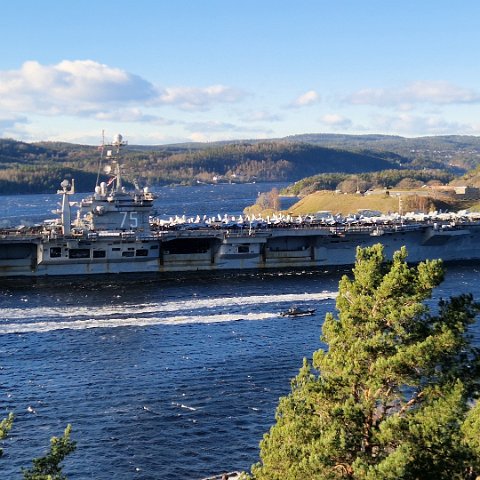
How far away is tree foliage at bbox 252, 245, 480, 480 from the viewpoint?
1527 centimetres

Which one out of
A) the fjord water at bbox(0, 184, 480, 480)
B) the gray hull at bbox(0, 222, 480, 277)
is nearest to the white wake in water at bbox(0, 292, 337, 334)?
the fjord water at bbox(0, 184, 480, 480)

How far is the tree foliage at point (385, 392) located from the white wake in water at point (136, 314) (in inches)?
1061

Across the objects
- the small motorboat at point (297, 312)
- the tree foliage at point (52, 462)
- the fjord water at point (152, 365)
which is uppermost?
the tree foliage at point (52, 462)

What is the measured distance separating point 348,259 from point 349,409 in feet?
158

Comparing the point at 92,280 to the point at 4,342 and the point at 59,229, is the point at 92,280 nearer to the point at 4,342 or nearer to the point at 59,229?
the point at 59,229

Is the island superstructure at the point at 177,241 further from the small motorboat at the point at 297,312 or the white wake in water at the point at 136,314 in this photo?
the small motorboat at the point at 297,312

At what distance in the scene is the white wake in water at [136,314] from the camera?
1684 inches

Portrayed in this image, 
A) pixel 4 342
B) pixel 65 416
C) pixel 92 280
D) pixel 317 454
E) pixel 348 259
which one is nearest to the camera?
pixel 317 454

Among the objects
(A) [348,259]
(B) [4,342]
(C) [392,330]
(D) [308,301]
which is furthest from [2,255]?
(C) [392,330]

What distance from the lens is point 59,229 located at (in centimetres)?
5800

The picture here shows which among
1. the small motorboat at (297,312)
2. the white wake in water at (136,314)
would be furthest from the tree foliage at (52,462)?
the small motorboat at (297,312)

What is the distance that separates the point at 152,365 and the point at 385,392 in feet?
67.3

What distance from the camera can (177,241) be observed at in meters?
60.5

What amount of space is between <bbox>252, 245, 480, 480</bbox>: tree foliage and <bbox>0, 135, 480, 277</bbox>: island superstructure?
41.6 meters
